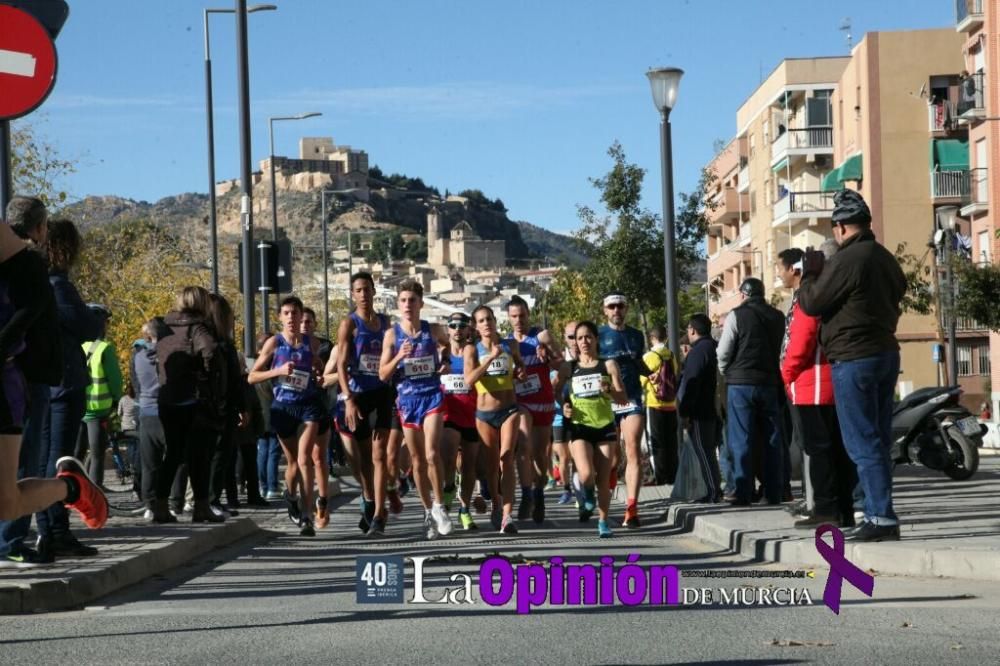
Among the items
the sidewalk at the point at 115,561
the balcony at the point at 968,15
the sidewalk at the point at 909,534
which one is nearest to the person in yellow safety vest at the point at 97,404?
the sidewalk at the point at 115,561

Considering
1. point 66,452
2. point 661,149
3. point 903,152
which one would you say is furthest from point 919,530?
point 903,152

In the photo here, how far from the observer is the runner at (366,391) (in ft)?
48.8

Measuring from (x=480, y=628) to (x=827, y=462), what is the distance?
541 centimetres

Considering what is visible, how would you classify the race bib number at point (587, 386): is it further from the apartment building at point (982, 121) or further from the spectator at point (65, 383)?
the apartment building at point (982, 121)

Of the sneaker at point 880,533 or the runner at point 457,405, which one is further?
the runner at point 457,405

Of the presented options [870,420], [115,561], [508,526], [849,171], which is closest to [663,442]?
[508,526]

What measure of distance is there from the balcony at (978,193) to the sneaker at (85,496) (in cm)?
5433

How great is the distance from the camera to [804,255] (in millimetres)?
12992

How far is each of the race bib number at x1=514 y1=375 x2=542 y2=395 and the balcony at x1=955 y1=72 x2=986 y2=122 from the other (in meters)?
46.8

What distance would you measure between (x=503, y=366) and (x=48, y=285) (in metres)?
6.93

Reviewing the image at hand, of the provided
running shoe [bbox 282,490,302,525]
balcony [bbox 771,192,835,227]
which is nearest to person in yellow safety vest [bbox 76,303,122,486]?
running shoe [bbox 282,490,302,525]

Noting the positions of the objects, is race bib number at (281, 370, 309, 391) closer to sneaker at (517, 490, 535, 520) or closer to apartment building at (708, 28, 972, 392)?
sneaker at (517, 490, 535, 520)

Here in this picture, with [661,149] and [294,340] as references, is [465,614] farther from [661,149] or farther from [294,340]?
[661,149]

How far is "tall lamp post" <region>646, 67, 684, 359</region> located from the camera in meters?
20.9
